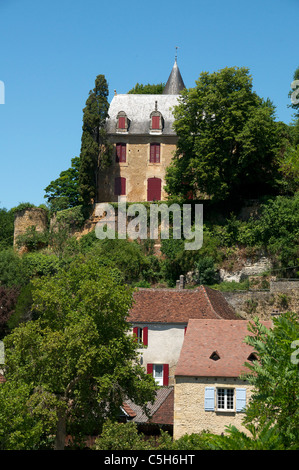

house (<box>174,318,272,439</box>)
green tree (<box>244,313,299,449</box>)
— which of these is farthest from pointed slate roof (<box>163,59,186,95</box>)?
green tree (<box>244,313,299,449</box>)

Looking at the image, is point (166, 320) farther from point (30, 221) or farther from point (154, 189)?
point (30, 221)

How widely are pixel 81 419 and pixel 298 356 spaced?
10129 millimetres

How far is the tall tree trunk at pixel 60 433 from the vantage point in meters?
27.6

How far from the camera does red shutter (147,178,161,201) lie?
174 feet

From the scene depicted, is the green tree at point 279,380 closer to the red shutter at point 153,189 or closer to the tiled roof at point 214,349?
the tiled roof at point 214,349

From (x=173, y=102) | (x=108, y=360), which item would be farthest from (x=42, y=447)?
(x=173, y=102)

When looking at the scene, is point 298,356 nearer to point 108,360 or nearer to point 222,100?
point 108,360

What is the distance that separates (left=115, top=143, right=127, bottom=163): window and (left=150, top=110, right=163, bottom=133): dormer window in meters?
2.20

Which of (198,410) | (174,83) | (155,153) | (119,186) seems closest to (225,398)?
(198,410)

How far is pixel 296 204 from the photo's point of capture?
144 feet

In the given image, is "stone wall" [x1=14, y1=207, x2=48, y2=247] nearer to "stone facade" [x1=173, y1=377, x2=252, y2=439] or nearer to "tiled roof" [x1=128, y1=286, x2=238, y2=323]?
"tiled roof" [x1=128, y1=286, x2=238, y2=323]
